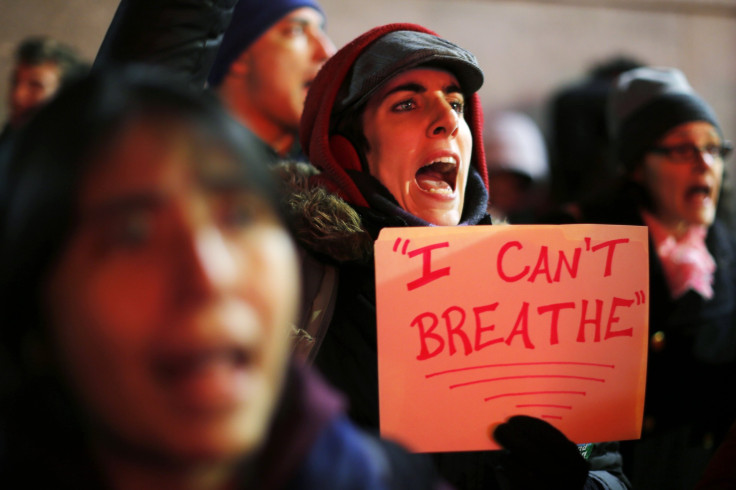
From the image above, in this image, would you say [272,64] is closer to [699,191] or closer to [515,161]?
[699,191]

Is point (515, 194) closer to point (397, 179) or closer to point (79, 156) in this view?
point (397, 179)

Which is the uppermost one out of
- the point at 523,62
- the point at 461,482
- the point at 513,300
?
the point at 513,300

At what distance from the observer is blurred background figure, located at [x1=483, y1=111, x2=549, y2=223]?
12.6ft

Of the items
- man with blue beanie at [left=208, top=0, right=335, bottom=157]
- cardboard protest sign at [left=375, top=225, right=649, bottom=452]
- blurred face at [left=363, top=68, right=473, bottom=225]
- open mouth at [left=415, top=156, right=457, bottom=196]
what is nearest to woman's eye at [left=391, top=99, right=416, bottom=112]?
blurred face at [left=363, top=68, right=473, bottom=225]

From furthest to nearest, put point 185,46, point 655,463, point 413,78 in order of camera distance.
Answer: point 655,463, point 413,78, point 185,46

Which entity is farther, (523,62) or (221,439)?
(523,62)

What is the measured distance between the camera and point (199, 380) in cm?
49

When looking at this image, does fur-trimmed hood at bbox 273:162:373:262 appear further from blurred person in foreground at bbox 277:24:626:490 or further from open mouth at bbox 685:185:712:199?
open mouth at bbox 685:185:712:199

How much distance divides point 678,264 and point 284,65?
136 cm

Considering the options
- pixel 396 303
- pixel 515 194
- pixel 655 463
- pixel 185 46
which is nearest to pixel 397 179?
pixel 396 303

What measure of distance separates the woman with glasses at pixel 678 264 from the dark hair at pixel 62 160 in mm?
1639

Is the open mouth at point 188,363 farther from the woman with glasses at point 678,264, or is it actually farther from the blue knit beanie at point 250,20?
the blue knit beanie at point 250,20

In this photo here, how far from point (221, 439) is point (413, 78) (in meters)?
0.96

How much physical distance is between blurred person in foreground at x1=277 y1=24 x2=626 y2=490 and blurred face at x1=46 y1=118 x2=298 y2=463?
1.88 ft
